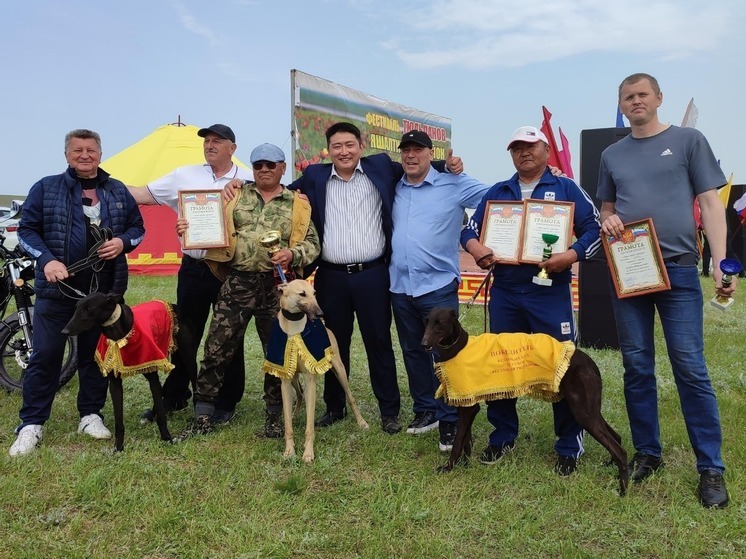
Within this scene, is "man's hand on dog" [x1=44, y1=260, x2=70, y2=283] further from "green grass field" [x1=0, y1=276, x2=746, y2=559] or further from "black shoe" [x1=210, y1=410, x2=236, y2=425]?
"black shoe" [x1=210, y1=410, x2=236, y2=425]

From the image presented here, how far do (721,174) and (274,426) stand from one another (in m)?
3.42

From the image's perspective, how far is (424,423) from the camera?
452cm

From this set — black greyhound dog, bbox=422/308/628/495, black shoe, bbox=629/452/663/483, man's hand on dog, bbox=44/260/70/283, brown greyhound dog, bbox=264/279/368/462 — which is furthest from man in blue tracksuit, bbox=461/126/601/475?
man's hand on dog, bbox=44/260/70/283

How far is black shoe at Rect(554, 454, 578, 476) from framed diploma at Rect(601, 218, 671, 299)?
1.12m

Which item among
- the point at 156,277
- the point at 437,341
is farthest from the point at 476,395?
the point at 156,277

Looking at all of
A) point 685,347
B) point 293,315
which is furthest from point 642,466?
point 293,315

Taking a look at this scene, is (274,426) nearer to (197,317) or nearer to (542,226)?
(197,317)

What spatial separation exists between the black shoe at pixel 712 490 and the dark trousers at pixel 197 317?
322cm

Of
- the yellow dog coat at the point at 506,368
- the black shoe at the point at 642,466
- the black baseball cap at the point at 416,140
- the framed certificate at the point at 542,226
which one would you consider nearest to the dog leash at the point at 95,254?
the black baseball cap at the point at 416,140

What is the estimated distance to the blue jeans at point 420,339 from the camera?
13.9 feet

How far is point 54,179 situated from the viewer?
4176 millimetres

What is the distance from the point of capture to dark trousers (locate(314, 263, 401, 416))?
14.2 ft

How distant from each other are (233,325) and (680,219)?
3.07 m

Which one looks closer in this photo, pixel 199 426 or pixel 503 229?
pixel 503 229
